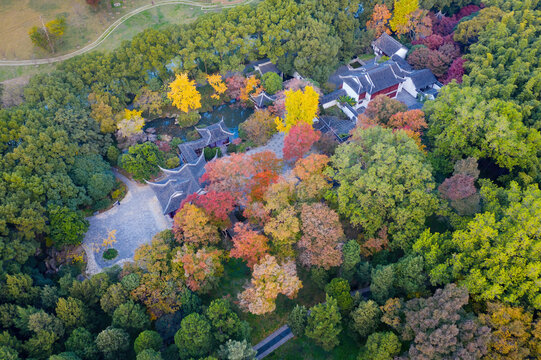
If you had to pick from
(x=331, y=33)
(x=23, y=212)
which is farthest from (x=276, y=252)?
(x=331, y=33)

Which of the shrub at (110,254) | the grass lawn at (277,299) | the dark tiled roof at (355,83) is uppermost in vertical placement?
the dark tiled roof at (355,83)

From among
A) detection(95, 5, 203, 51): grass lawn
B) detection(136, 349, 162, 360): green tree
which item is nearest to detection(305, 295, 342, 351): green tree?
detection(136, 349, 162, 360): green tree

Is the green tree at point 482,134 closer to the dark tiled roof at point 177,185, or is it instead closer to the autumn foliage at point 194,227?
the autumn foliage at point 194,227

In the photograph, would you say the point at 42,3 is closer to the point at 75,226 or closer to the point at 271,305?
the point at 75,226

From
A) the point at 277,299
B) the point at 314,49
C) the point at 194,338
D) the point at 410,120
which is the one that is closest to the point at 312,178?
the point at 277,299

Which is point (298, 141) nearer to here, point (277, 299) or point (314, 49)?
point (277, 299)

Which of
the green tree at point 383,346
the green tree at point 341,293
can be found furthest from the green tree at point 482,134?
the green tree at point 383,346
